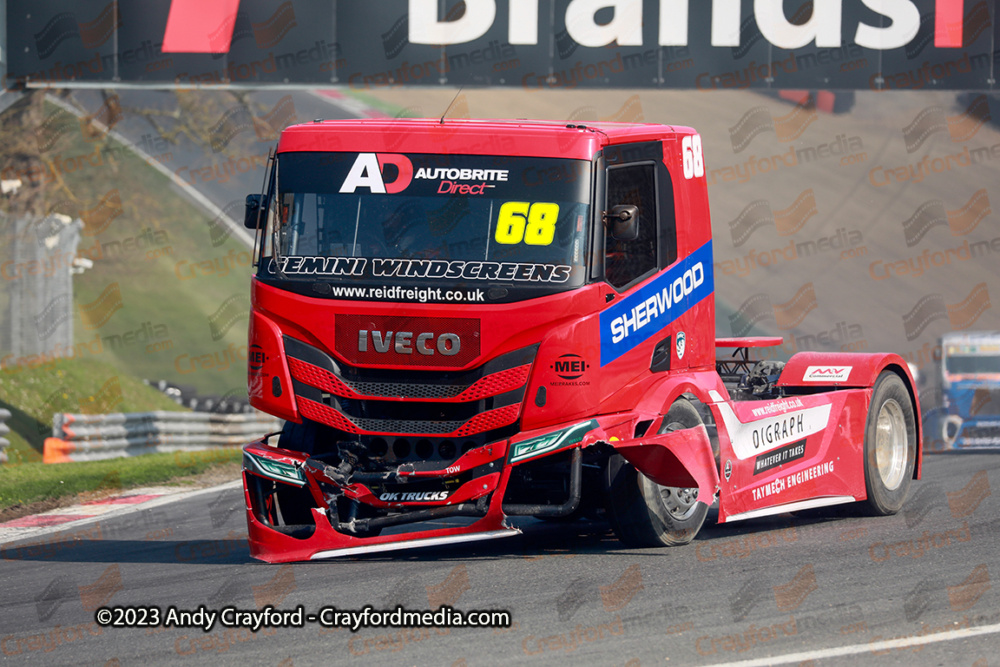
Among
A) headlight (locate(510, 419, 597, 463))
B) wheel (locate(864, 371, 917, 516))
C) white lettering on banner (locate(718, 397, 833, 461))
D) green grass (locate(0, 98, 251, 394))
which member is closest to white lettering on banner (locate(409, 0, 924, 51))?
wheel (locate(864, 371, 917, 516))

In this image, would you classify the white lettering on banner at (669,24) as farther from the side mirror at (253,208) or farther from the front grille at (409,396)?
the front grille at (409,396)

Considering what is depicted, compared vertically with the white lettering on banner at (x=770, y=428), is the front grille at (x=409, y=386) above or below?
above

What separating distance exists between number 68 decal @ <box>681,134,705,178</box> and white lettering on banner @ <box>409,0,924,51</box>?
10.8m

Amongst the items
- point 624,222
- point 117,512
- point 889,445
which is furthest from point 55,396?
point 624,222

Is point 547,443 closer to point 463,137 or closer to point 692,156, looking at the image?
point 463,137

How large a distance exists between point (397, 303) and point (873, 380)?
4604mm

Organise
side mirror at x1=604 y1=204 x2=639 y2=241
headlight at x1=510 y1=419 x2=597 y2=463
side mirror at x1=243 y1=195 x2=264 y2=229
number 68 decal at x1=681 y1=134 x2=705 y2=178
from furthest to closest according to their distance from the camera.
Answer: number 68 decal at x1=681 y1=134 x2=705 y2=178, side mirror at x1=243 y1=195 x2=264 y2=229, side mirror at x1=604 y1=204 x2=639 y2=241, headlight at x1=510 y1=419 x2=597 y2=463

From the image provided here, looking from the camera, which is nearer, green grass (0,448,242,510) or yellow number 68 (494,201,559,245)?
yellow number 68 (494,201,559,245)

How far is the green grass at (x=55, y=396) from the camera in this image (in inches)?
790

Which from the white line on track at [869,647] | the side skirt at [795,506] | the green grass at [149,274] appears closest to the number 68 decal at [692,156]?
the side skirt at [795,506]

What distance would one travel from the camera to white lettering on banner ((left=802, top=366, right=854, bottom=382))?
1089 cm

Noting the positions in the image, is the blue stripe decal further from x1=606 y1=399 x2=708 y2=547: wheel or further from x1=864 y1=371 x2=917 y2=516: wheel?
x1=864 y1=371 x2=917 y2=516: wheel

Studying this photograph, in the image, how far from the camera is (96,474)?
14398 mm

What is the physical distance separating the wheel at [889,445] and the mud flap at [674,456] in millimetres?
2570
